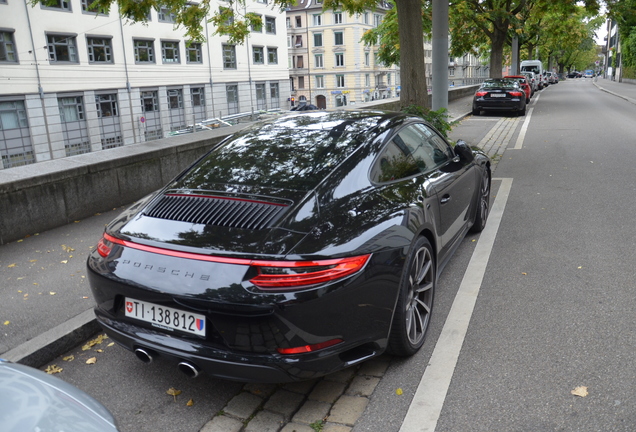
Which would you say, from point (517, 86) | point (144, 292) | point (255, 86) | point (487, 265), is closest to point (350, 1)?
point (517, 86)

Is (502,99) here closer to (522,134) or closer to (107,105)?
(522,134)

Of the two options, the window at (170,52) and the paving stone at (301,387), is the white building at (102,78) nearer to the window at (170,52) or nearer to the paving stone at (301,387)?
the window at (170,52)

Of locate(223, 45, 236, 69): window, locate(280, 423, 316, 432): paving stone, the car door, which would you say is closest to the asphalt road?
locate(280, 423, 316, 432): paving stone

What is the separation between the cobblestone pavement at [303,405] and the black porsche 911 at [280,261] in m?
0.28

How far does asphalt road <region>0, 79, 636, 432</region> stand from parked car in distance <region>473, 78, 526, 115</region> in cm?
1538

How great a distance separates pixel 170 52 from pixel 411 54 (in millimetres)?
37884

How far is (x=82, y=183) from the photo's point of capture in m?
6.77

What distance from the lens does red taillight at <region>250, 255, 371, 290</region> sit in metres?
2.73

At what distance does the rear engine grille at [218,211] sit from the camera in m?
3.09

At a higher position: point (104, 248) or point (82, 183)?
point (104, 248)

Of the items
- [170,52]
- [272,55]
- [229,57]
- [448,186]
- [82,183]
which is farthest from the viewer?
[272,55]

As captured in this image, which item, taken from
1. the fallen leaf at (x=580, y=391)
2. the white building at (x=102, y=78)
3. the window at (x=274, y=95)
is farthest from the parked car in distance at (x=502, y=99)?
the window at (x=274, y=95)

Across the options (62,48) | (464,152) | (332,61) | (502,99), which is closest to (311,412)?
(464,152)

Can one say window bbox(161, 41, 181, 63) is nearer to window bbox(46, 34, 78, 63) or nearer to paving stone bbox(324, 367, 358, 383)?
window bbox(46, 34, 78, 63)
